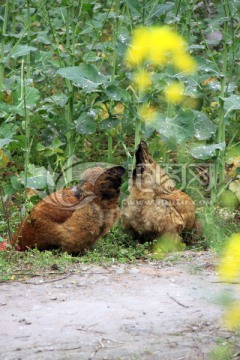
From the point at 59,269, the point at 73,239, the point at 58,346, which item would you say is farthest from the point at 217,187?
the point at 58,346

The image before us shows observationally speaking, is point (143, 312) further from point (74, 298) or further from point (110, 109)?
point (110, 109)

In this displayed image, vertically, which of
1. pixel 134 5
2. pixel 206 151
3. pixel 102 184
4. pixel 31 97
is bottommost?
pixel 102 184

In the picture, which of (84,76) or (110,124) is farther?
(110,124)

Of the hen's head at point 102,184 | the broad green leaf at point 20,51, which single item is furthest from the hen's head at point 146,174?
the broad green leaf at point 20,51

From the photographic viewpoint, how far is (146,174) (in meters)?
6.27

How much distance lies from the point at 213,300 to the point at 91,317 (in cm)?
161

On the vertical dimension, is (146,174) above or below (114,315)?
above

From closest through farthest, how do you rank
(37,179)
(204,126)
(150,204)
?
(150,204), (37,179), (204,126)

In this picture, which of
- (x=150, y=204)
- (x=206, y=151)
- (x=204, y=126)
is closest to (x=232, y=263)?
(x=150, y=204)

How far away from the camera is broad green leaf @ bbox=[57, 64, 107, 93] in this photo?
6.45m

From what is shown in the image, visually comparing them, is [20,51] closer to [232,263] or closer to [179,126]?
[179,126]

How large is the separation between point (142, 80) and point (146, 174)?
0.78m

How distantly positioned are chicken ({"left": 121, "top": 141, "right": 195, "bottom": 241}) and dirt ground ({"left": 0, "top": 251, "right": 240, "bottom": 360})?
2.48 feet

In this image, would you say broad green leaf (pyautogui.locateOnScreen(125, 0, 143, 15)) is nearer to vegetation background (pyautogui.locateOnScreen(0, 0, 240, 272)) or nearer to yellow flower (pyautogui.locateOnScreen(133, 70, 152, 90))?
vegetation background (pyautogui.locateOnScreen(0, 0, 240, 272))
